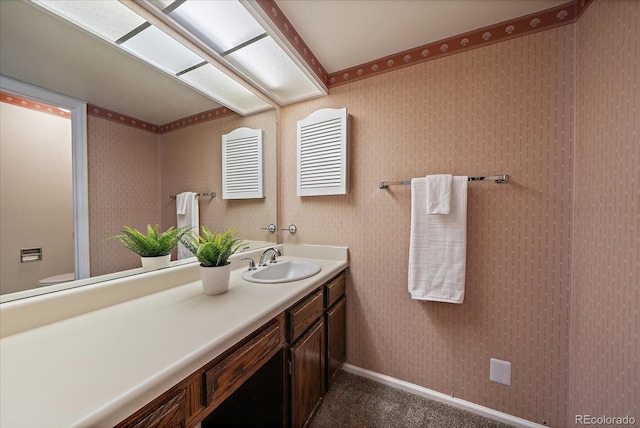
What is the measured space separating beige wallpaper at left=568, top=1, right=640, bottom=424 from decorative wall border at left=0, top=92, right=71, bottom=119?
205cm

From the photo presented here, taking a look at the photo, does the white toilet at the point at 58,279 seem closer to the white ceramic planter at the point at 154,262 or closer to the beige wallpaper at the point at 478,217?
the white ceramic planter at the point at 154,262

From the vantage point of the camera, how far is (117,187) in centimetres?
97

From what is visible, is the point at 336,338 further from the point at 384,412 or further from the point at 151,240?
the point at 151,240

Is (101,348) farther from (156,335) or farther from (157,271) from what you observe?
(157,271)

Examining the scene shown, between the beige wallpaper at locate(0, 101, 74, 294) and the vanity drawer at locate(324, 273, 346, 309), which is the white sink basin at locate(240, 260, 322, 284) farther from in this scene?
the beige wallpaper at locate(0, 101, 74, 294)

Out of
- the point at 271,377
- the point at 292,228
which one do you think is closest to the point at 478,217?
the point at 292,228

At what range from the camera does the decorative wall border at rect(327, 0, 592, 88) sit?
1136 mm

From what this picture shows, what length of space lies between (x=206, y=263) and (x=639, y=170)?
167 centimetres

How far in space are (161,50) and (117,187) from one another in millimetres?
723

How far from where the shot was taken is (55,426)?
1.30ft

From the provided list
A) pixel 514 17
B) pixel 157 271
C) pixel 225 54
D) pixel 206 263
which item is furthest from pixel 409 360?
pixel 225 54

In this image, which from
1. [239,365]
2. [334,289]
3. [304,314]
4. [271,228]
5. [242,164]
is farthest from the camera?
[271,228]

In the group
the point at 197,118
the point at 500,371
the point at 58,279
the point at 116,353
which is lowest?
the point at 500,371

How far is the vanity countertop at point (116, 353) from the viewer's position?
1.45 ft
